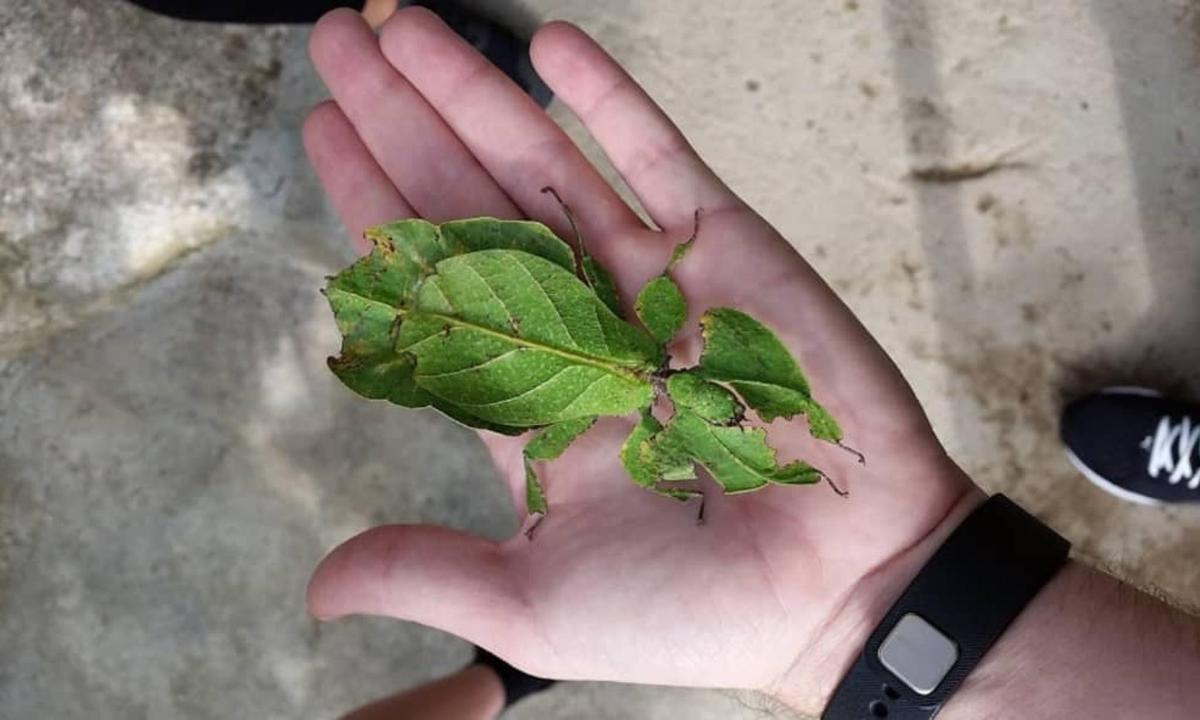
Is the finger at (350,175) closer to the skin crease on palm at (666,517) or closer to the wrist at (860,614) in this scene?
the skin crease on palm at (666,517)

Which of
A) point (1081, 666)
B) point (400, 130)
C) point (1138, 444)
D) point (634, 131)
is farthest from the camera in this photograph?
point (1138, 444)

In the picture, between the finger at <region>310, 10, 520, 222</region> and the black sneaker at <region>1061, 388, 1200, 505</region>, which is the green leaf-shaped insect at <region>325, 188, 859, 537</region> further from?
the black sneaker at <region>1061, 388, 1200, 505</region>

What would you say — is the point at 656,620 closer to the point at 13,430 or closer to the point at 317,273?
the point at 317,273

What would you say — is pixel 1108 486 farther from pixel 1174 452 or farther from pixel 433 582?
pixel 433 582

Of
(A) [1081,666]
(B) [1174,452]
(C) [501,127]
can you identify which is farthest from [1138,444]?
(C) [501,127]

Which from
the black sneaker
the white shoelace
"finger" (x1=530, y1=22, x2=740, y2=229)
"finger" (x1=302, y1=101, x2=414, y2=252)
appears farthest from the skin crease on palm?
the white shoelace

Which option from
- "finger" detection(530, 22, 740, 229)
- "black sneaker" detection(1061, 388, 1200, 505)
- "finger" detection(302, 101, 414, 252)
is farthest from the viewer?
"black sneaker" detection(1061, 388, 1200, 505)
